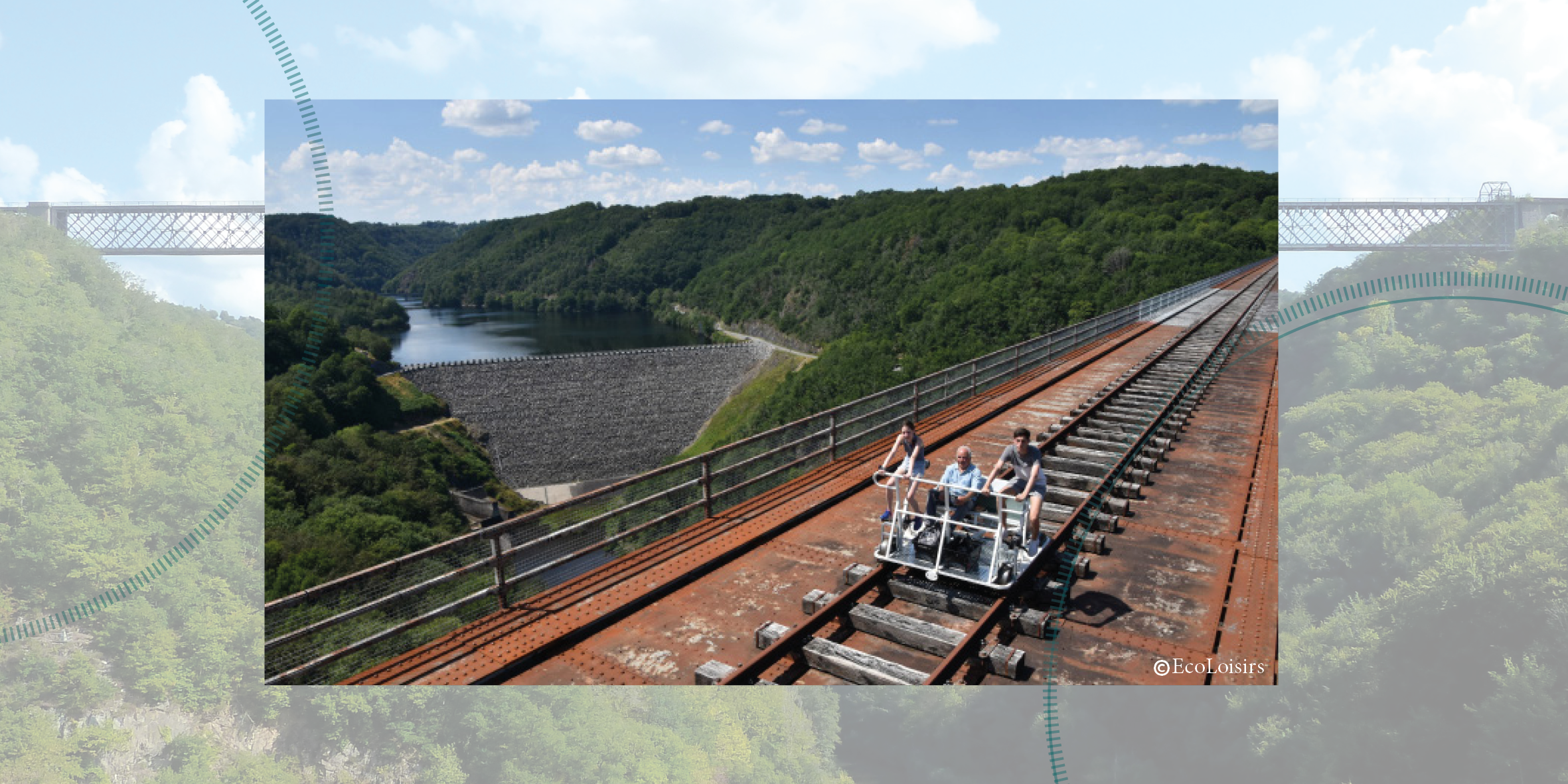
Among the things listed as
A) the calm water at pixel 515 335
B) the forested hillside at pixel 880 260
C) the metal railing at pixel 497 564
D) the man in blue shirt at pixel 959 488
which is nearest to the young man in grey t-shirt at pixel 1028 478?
the man in blue shirt at pixel 959 488

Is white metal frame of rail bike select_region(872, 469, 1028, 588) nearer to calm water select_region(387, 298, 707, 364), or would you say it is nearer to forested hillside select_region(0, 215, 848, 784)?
forested hillside select_region(0, 215, 848, 784)

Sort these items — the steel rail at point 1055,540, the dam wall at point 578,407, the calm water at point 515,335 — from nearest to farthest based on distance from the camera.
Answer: the steel rail at point 1055,540 < the dam wall at point 578,407 < the calm water at point 515,335

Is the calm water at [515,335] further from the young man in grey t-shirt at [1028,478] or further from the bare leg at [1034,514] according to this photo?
the bare leg at [1034,514]

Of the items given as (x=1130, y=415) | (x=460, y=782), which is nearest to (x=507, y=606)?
(x=1130, y=415)

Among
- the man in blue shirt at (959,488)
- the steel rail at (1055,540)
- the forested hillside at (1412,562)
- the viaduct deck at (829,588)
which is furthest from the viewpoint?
the forested hillside at (1412,562)

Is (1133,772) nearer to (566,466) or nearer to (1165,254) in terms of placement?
(1165,254)

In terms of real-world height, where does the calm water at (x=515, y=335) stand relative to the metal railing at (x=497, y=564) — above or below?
above

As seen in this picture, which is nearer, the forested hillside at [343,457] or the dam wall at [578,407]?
the forested hillside at [343,457]
